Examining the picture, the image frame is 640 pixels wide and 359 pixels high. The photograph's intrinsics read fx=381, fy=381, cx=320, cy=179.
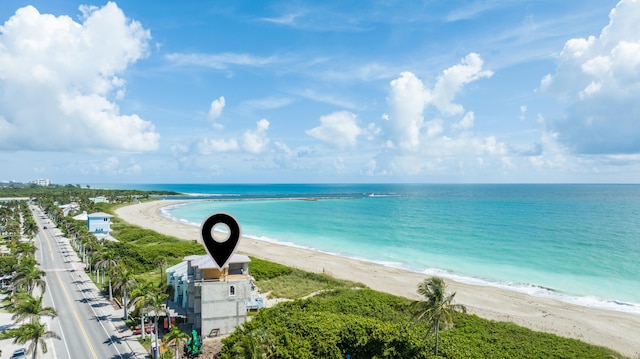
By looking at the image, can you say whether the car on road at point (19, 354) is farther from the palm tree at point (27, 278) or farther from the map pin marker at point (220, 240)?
the map pin marker at point (220, 240)

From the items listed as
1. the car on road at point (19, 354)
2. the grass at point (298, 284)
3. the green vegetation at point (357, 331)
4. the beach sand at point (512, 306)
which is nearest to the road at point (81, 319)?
the car on road at point (19, 354)

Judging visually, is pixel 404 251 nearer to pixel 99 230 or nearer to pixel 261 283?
pixel 261 283

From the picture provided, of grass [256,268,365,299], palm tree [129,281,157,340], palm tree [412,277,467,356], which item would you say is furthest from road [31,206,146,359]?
palm tree [412,277,467,356]

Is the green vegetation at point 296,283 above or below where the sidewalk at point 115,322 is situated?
above

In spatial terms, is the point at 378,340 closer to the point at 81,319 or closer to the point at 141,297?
the point at 141,297

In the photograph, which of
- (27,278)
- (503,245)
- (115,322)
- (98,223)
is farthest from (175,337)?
(98,223)
